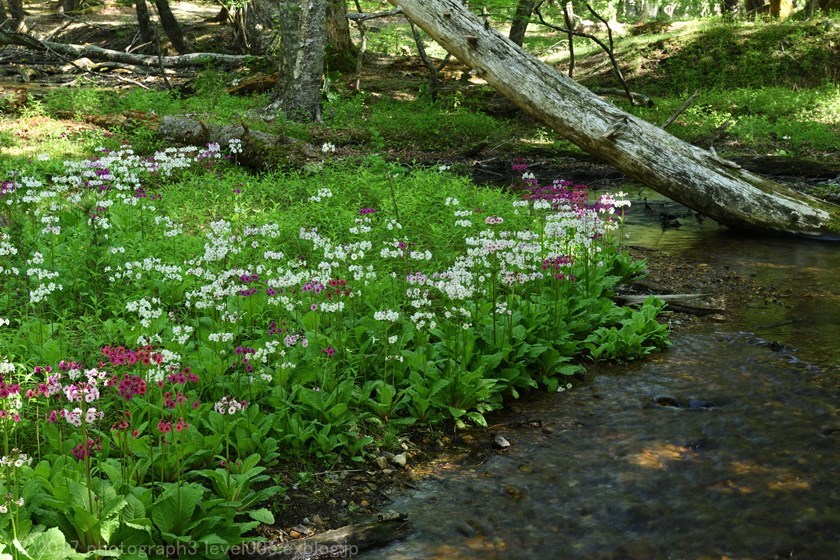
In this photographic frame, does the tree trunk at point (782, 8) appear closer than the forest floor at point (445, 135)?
No

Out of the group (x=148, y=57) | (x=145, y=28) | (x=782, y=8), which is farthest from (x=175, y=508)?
(x=782, y=8)

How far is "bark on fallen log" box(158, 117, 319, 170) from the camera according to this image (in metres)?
11.5

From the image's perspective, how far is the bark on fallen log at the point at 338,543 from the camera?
376 centimetres

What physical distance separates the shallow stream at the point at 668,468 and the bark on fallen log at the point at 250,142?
701 centimetres

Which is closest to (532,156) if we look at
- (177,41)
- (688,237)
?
(688,237)

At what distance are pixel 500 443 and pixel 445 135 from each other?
1203 centimetres

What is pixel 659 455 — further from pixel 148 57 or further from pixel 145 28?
pixel 145 28

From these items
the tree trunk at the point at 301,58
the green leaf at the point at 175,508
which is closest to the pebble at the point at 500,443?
the green leaf at the point at 175,508

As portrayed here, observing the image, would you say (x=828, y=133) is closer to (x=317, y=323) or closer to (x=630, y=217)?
(x=630, y=217)

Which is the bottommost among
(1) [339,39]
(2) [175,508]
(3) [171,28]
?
(2) [175,508]

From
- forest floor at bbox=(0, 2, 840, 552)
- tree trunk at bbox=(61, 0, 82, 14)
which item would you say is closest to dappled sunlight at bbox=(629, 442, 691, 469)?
forest floor at bbox=(0, 2, 840, 552)

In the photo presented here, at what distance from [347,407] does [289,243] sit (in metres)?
3.39

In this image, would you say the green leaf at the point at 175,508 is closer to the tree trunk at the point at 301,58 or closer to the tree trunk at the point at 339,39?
the tree trunk at the point at 301,58

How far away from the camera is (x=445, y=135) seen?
637 inches
